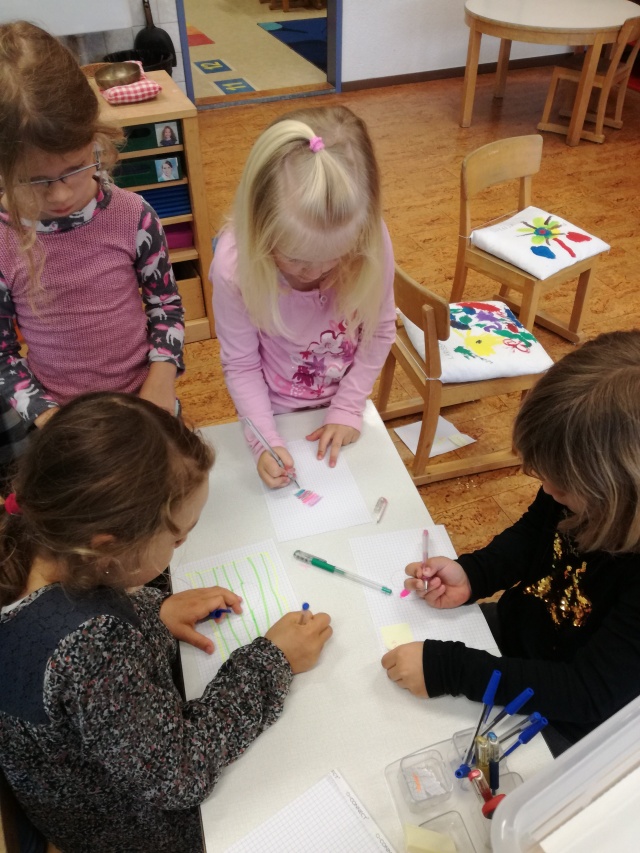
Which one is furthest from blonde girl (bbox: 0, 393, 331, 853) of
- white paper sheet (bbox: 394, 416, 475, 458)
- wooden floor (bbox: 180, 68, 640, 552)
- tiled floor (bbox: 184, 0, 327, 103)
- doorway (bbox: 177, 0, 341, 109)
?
tiled floor (bbox: 184, 0, 327, 103)

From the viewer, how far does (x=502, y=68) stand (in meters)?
4.48

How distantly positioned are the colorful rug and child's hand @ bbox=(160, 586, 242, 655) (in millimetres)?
4776

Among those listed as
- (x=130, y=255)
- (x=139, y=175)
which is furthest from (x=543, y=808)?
(x=139, y=175)

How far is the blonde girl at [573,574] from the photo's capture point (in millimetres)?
792

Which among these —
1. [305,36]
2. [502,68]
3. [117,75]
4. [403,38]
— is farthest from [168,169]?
[305,36]

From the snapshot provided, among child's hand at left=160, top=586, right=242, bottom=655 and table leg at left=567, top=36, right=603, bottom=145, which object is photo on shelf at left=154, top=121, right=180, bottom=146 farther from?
table leg at left=567, top=36, right=603, bottom=145

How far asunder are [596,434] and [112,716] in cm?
62

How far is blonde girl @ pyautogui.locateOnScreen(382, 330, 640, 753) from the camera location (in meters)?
0.79

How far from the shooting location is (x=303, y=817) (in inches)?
30.4

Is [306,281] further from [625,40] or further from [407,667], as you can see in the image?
[625,40]

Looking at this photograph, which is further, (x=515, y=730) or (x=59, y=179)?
(x=59, y=179)

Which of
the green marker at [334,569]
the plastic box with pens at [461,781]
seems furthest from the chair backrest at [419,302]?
the plastic box with pens at [461,781]

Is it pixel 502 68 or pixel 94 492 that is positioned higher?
pixel 94 492

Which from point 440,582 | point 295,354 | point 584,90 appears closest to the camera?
point 440,582
